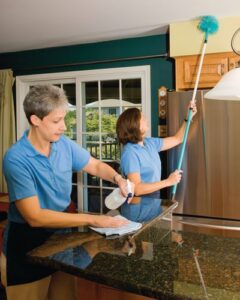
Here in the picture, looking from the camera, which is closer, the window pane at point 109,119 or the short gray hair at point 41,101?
the short gray hair at point 41,101

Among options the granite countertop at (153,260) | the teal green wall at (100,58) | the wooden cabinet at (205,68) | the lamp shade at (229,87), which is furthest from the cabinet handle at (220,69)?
the granite countertop at (153,260)

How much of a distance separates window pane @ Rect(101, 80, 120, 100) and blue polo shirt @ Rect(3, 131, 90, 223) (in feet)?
6.54

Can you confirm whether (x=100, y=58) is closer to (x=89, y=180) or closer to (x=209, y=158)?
(x=89, y=180)

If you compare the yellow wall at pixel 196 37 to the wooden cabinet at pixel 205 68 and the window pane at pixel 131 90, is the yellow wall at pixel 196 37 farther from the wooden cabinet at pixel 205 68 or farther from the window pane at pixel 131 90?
the window pane at pixel 131 90

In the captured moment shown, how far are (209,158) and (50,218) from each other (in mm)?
1629

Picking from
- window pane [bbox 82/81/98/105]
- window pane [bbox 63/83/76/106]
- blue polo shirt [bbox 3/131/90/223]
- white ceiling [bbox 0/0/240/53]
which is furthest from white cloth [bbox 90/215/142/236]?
window pane [bbox 63/83/76/106]

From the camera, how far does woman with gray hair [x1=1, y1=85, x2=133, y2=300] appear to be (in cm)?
126

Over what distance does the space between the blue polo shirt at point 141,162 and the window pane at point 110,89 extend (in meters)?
1.31

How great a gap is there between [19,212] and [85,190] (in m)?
2.35

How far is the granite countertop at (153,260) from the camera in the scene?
2.97 feet

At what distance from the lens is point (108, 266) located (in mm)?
1022

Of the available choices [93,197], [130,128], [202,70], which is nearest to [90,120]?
[93,197]

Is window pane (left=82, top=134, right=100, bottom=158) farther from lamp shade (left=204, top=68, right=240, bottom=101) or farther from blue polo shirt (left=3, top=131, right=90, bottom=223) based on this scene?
A: lamp shade (left=204, top=68, right=240, bottom=101)

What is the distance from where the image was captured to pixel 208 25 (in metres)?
2.65
